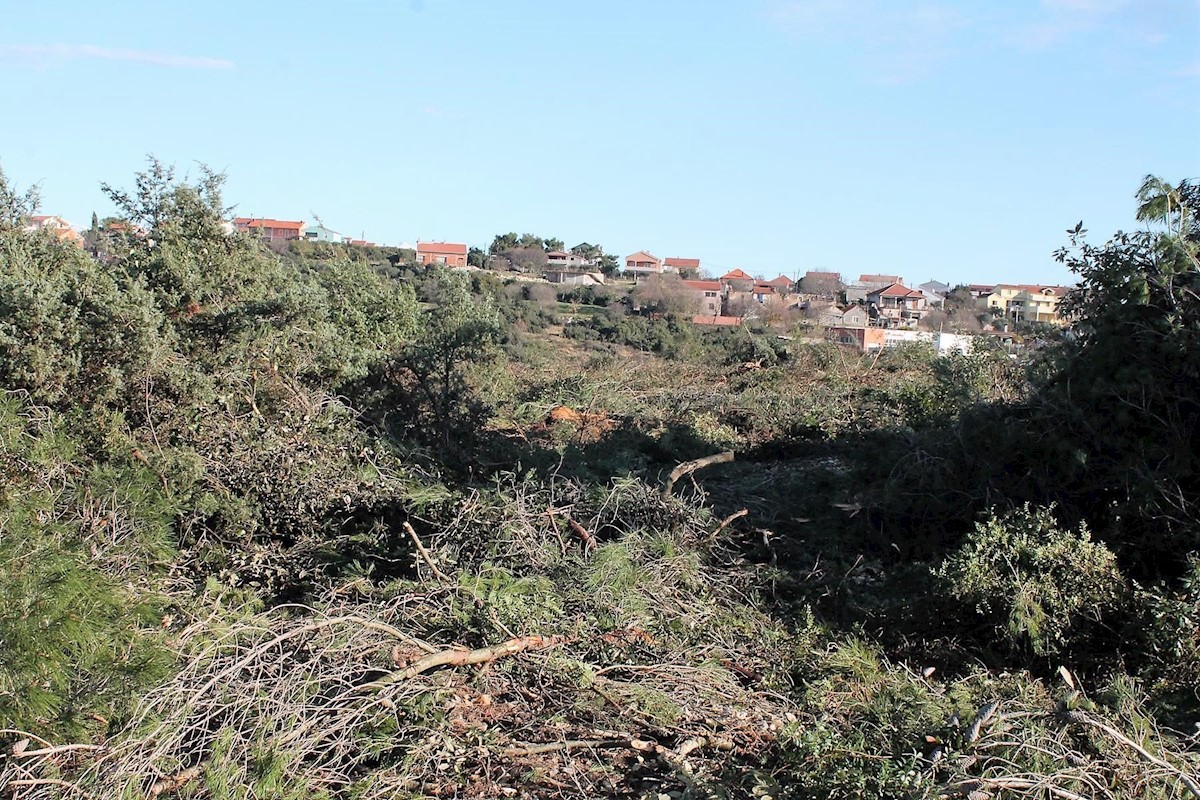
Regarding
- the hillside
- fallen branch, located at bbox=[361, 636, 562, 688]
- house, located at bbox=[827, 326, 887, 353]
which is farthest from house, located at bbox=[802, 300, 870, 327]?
fallen branch, located at bbox=[361, 636, 562, 688]

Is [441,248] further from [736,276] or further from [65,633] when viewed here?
[65,633]

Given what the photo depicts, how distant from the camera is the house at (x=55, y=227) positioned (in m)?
9.41

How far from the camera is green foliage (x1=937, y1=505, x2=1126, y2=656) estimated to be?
5.59m

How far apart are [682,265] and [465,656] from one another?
58991 mm

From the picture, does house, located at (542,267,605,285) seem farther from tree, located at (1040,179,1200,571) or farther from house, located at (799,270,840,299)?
tree, located at (1040,179,1200,571)

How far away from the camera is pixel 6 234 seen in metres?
8.88

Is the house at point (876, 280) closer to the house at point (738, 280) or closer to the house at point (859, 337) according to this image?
the house at point (738, 280)

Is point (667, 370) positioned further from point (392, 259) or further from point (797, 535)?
point (392, 259)

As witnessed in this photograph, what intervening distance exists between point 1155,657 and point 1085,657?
1.19ft

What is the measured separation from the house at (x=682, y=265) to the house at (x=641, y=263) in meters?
0.51

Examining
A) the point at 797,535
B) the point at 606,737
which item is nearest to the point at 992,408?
the point at 797,535

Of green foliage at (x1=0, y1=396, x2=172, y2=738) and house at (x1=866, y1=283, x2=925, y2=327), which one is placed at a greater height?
house at (x1=866, y1=283, x2=925, y2=327)

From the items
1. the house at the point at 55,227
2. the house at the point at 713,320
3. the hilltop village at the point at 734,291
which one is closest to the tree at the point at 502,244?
the hilltop village at the point at 734,291

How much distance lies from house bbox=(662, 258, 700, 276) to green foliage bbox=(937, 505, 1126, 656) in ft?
169
